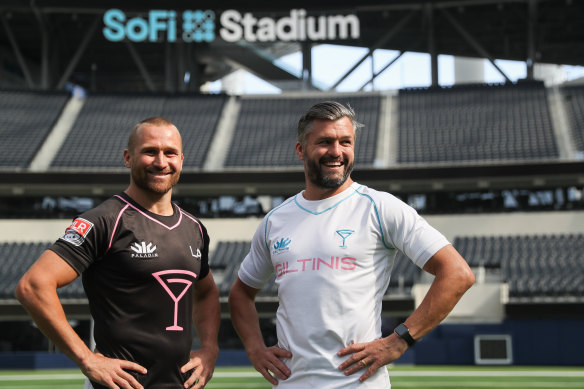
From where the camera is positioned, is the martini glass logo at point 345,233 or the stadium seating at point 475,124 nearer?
the martini glass logo at point 345,233

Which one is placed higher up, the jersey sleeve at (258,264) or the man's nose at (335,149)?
the man's nose at (335,149)

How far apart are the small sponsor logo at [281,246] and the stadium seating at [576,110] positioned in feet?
77.8

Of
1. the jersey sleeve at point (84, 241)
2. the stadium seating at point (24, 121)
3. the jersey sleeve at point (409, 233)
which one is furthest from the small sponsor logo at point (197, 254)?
the stadium seating at point (24, 121)

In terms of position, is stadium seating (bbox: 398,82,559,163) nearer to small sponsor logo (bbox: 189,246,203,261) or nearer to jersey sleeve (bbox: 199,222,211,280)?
jersey sleeve (bbox: 199,222,211,280)

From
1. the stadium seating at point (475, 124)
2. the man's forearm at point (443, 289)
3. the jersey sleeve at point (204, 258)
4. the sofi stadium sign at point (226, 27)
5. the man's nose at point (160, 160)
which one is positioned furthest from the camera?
the sofi stadium sign at point (226, 27)

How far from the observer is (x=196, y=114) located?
101 feet

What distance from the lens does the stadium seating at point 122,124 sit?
26.5 meters

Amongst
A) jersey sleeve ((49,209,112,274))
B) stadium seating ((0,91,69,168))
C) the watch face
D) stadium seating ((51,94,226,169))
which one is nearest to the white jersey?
the watch face

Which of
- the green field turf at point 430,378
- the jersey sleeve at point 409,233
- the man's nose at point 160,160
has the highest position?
the man's nose at point 160,160

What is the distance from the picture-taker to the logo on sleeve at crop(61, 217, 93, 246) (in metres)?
3.27

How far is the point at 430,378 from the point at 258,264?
1166 centimetres

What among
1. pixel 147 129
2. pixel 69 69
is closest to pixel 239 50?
pixel 69 69

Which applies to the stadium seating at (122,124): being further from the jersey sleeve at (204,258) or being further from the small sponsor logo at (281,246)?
the small sponsor logo at (281,246)

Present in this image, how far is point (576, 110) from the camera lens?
2820 cm
